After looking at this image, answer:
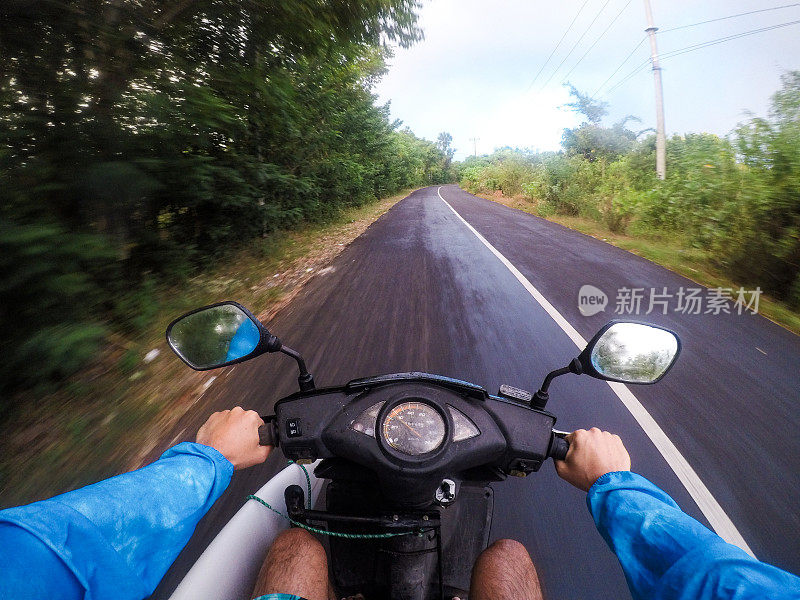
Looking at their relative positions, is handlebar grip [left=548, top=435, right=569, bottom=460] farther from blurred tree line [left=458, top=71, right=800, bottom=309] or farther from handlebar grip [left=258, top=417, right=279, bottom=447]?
blurred tree line [left=458, top=71, right=800, bottom=309]

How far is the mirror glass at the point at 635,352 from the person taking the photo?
4.09 ft

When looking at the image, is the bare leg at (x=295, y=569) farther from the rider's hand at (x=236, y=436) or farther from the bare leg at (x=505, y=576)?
the bare leg at (x=505, y=576)

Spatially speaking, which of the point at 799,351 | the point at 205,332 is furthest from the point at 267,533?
the point at 799,351

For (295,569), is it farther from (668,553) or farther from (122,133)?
(122,133)

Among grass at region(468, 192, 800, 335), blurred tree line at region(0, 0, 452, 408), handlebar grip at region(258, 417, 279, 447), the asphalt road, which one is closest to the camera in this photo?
handlebar grip at region(258, 417, 279, 447)

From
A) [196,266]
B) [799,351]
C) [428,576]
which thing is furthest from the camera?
[196,266]

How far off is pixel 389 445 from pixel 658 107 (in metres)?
17.4

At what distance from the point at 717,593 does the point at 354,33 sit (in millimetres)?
6431

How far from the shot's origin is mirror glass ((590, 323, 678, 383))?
1.25m

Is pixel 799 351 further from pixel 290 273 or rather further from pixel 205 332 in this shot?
pixel 290 273

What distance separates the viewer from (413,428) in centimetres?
105

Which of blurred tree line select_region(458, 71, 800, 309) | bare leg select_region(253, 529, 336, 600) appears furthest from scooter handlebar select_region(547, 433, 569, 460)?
blurred tree line select_region(458, 71, 800, 309)

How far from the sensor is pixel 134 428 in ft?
8.83

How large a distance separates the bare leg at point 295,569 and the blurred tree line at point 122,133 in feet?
8.25
